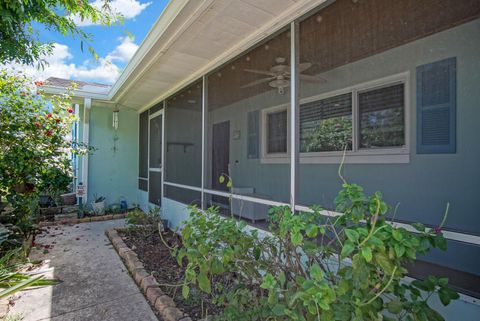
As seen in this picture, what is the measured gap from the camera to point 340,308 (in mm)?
1069

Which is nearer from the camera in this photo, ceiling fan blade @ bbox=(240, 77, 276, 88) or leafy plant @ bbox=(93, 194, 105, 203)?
ceiling fan blade @ bbox=(240, 77, 276, 88)

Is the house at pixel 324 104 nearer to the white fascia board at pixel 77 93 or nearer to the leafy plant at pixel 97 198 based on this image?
the white fascia board at pixel 77 93

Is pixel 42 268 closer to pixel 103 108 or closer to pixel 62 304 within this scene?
pixel 62 304

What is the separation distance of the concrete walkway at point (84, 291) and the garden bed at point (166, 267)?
0.24 metres

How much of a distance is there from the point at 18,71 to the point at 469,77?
5.66 metres

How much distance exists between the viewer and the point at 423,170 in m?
2.98

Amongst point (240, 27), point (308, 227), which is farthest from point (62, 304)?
point (240, 27)

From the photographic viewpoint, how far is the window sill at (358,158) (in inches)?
127

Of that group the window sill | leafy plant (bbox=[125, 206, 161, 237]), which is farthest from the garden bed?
A: the window sill

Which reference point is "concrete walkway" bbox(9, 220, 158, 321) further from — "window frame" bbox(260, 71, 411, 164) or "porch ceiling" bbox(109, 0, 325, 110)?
"porch ceiling" bbox(109, 0, 325, 110)

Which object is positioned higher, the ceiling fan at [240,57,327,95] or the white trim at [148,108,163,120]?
the ceiling fan at [240,57,327,95]

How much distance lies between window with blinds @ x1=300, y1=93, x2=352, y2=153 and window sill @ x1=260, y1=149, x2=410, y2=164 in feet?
0.32

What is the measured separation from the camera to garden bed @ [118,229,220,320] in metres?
2.30

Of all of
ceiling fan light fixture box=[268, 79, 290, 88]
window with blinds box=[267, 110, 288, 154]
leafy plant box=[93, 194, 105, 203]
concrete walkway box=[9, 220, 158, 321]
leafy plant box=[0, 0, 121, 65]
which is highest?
leafy plant box=[0, 0, 121, 65]
